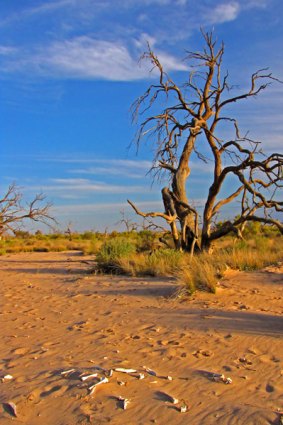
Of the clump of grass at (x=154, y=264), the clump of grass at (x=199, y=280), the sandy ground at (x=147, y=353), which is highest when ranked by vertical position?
the clump of grass at (x=154, y=264)

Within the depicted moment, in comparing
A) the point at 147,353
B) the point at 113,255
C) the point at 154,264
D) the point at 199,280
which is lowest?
the point at 147,353

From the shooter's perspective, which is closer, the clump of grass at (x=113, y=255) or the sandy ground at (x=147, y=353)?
the sandy ground at (x=147, y=353)

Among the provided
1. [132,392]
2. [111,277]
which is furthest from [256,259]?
[132,392]

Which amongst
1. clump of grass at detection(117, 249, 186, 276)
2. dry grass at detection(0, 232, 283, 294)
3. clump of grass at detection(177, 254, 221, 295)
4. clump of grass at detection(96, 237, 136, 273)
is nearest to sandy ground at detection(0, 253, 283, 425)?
clump of grass at detection(177, 254, 221, 295)

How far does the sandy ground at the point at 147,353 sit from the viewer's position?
4.59 metres

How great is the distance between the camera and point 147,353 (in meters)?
6.38

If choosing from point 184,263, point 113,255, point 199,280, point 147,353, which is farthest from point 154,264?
point 147,353

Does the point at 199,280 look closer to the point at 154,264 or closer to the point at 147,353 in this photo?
the point at 154,264

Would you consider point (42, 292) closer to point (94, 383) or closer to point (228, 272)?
point (228, 272)

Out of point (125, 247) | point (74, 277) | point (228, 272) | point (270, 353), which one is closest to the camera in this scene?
point (270, 353)

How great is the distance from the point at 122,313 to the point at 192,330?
1.98 meters

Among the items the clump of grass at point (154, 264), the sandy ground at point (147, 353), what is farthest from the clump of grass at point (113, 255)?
the sandy ground at point (147, 353)

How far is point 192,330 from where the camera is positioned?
24.2ft

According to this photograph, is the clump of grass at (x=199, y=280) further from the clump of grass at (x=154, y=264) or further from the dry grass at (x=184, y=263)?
the clump of grass at (x=154, y=264)
